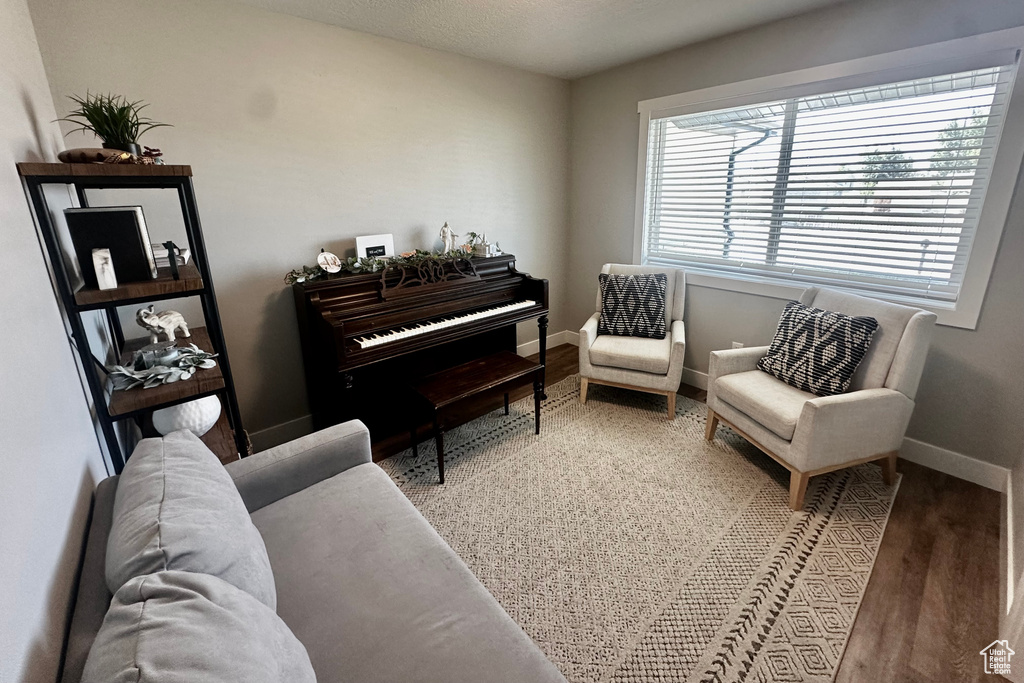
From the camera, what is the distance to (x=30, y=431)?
87 cm

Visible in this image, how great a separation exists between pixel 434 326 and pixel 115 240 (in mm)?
1439

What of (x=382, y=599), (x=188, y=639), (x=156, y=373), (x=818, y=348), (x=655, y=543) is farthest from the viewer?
(x=818, y=348)

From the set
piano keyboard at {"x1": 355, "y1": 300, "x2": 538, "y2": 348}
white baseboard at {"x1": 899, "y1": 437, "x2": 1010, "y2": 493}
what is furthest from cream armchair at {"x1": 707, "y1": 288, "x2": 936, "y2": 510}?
piano keyboard at {"x1": 355, "y1": 300, "x2": 538, "y2": 348}

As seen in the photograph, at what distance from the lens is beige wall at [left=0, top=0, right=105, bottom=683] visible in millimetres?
682

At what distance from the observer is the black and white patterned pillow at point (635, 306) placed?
3188 mm

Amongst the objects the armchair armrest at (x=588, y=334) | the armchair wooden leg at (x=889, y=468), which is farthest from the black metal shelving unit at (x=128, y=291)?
the armchair wooden leg at (x=889, y=468)

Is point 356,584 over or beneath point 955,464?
over

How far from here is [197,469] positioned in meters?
1.12

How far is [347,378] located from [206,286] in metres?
0.84

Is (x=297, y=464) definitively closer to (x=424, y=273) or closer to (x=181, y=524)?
(x=181, y=524)

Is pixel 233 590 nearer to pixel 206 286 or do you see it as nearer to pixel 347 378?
pixel 206 286

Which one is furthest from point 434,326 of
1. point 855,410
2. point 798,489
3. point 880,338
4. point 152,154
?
point 880,338

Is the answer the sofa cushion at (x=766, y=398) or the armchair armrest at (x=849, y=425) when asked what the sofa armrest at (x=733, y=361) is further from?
the armchair armrest at (x=849, y=425)

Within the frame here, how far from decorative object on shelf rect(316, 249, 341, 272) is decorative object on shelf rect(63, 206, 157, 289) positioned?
0.97m
